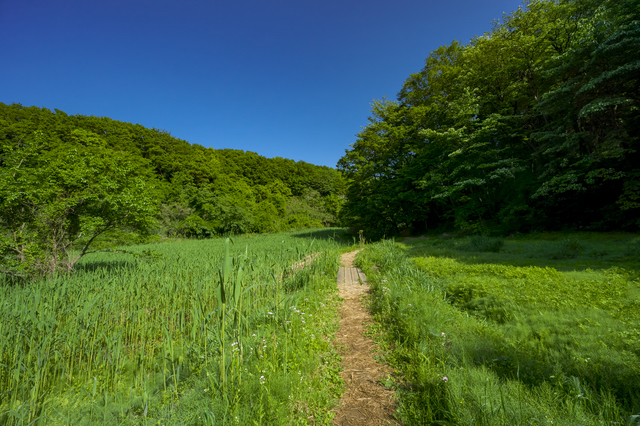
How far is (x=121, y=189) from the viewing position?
23.5 ft

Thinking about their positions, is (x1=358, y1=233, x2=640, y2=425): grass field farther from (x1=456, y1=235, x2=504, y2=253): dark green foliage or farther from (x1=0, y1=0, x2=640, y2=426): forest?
(x1=456, y1=235, x2=504, y2=253): dark green foliage

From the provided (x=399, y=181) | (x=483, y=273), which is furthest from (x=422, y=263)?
(x=399, y=181)

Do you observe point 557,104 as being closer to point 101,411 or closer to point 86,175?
point 101,411

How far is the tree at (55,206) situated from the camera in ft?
17.7

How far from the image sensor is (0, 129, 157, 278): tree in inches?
212

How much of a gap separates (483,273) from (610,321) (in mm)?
2570

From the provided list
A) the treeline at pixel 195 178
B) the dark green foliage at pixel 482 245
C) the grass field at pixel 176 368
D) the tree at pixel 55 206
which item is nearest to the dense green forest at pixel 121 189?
the tree at pixel 55 206

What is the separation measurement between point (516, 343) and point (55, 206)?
9491 millimetres

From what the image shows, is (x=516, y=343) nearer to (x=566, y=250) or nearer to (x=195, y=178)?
(x=566, y=250)

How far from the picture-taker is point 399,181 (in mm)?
15008

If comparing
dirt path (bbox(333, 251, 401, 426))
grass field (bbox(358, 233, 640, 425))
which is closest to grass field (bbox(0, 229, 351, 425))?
dirt path (bbox(333, 251, 401, 426))

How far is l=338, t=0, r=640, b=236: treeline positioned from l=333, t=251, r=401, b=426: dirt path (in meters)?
10.7

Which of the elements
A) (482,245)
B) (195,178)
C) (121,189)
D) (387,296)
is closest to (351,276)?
(387,296)

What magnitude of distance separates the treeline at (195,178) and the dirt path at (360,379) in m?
22.0
